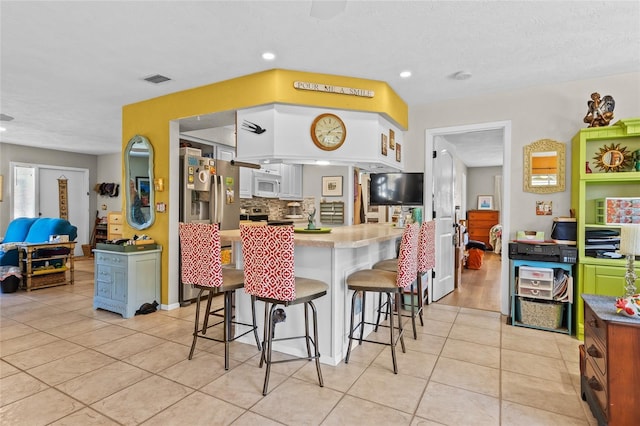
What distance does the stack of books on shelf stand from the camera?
3232 millimetres

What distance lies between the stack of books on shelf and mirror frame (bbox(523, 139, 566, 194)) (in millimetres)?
576

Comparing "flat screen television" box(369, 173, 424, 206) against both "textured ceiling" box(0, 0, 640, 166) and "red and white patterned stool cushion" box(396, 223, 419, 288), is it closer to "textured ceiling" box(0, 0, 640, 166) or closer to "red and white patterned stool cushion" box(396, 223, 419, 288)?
"textured ceiling" box(0, 0, 640, 166)

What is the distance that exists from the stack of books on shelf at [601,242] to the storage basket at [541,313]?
1.95 feet

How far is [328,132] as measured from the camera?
3.55 metres

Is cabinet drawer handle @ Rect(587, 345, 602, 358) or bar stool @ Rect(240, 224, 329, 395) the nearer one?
cabinet drawer handle @ Rect(587, 345, 602, 358)

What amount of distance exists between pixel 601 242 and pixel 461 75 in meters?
2.06

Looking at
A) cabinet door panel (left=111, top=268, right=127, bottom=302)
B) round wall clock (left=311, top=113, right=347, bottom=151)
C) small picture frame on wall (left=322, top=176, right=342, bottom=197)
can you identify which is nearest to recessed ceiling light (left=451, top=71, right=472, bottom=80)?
round wall clock (left=311, top=113, right=347, bottom=151)

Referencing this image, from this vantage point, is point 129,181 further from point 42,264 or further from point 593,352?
point 593,352

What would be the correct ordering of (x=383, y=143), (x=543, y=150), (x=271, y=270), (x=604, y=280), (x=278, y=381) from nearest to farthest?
(x=271, y=270)
(x=278, y=381)
(x=604, y=280)
(x=543, y=150)
(x=383, y=143)

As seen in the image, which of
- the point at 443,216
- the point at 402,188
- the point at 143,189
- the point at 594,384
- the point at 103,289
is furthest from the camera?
the point at 443,216

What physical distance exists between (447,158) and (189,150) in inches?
138

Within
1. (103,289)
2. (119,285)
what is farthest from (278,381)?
(103,289)

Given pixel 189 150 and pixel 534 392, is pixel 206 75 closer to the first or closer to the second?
pixel 189 150

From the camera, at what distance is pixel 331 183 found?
6645mm
